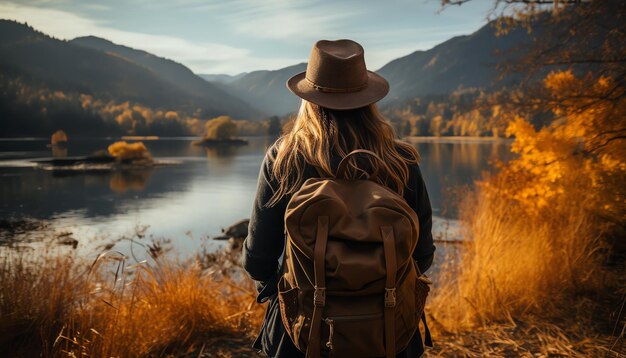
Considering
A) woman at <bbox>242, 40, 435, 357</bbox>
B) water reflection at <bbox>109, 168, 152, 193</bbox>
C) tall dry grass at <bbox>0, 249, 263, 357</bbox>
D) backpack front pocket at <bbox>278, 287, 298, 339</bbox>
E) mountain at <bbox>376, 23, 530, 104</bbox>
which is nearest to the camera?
backpack front pocket at <bbox>278, 287, 298, 339</bbox>

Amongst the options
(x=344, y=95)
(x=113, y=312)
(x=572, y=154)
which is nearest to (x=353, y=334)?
(x=344, y=95)

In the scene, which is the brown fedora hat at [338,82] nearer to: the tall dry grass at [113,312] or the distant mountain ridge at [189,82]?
the tall dry grass at [113,312]

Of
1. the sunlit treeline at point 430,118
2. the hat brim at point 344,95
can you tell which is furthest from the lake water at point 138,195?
the sunlit treeline at point 430,118

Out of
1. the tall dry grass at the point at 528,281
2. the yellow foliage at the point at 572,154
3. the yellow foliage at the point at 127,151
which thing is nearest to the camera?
the tall dry grass at the point at 528,281

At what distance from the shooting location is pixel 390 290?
3.79 feet

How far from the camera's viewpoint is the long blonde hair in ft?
4.36

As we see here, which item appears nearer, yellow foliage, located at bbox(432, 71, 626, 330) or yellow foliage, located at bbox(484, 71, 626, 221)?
yellow foliage, located at bbox(432, 71, 626, 330)

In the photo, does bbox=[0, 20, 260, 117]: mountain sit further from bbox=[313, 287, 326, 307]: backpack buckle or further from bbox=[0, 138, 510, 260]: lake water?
bbox=[313, 287, 326, 307]: backpack buckle

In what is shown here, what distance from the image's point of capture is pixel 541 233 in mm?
4688

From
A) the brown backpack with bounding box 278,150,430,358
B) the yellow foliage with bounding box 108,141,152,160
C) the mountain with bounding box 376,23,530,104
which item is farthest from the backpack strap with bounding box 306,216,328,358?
the mountain with bounding box 376,23,530,104

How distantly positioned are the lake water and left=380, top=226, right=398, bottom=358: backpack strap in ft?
39.8

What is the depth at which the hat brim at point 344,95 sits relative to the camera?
4.53ft

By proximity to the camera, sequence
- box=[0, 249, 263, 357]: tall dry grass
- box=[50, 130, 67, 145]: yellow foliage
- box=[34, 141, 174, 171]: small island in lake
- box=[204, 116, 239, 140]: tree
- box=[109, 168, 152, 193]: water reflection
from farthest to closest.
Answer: box=[204, 116, 239, 140]: tree, box=[50, 130, 67, 145]: yellow foliage, box=[34, 141, 174, 171]: small island in lake, box=[109, 168, 152, 193]: water reflection, box=[0, 249, 263, 357]: tall dry grass

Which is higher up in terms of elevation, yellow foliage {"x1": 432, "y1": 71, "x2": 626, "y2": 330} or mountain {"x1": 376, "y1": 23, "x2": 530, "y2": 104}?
mountain {"x1": 376, "y1": 23, "x2": 530, "y2": 104}
